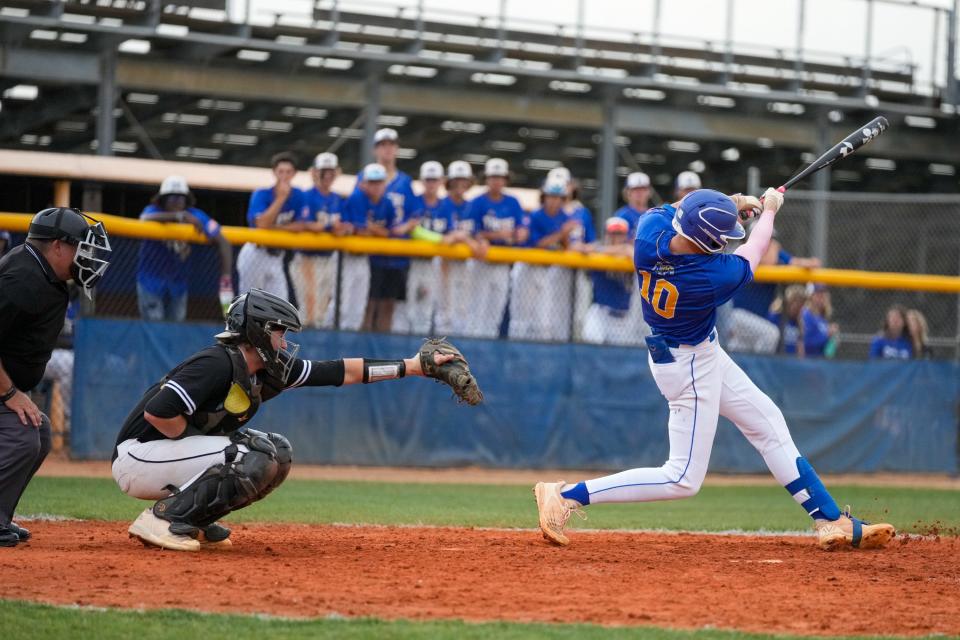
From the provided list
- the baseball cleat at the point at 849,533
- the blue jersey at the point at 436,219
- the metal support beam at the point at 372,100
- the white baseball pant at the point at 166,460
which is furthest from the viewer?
the metal support beam at the point at 372,100

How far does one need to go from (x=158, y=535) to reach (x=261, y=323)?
121cm

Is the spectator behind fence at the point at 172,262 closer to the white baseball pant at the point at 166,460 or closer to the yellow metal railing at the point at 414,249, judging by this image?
the yellow metal railing at the point at 414,249

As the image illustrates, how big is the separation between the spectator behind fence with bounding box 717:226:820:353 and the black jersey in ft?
24.4

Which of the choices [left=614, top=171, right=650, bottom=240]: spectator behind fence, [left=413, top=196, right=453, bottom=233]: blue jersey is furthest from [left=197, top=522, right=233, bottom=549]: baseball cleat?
[left=614, top=171, right=650, bottom=240]: spectator behind fence

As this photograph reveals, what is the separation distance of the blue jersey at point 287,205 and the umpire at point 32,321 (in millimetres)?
5507

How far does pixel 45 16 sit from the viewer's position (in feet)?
55.4

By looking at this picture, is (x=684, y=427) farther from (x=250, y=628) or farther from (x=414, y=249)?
(x=414, y=249)

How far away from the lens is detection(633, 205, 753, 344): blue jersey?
256 inches

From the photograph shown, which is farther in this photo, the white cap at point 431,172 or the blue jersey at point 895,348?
the blue jersey at point 895,348

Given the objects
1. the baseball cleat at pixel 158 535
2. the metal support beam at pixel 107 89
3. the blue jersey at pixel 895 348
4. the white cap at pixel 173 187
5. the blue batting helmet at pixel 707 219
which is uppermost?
the metal support beam at pixel 107 89

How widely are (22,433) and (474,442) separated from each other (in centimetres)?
644

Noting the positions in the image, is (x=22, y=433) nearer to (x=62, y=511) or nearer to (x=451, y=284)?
(x=62, y=511)

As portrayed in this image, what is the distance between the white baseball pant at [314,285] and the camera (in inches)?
459

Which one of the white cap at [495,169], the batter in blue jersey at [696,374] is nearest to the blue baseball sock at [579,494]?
the batter in blue jersey at [696,374]
